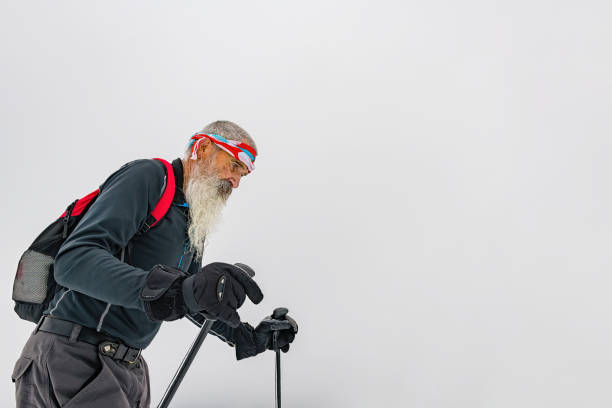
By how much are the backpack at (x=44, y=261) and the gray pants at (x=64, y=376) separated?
87mm

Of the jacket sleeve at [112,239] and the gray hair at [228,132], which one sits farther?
the gray hair at [228,132]

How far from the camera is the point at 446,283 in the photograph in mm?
2721

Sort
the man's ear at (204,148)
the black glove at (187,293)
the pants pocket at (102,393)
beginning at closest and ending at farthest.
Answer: the black glove at (187,293), the pants pocket at (102,393), the man's ear at (204,148)

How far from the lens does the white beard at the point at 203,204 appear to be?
4.30 feet

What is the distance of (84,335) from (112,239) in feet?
0.90

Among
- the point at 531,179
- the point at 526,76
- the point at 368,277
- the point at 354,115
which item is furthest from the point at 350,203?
the point at 526,76

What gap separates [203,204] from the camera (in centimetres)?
132

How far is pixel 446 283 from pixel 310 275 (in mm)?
768

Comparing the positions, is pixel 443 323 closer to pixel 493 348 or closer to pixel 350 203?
pixel 493 348

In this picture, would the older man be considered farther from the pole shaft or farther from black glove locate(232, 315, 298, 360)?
black glove locate(232, 315, 298, 360)

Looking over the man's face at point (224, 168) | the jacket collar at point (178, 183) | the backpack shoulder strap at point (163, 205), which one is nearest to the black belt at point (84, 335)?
the backpack shoulder strap at point (163, 205)

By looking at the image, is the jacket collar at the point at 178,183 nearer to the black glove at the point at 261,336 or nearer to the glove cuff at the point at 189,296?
the glove cuff at the point at 189,296

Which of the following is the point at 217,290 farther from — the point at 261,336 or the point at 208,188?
the point at 261,336

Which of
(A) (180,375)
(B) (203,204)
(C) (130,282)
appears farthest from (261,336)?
(C) (130,282)
